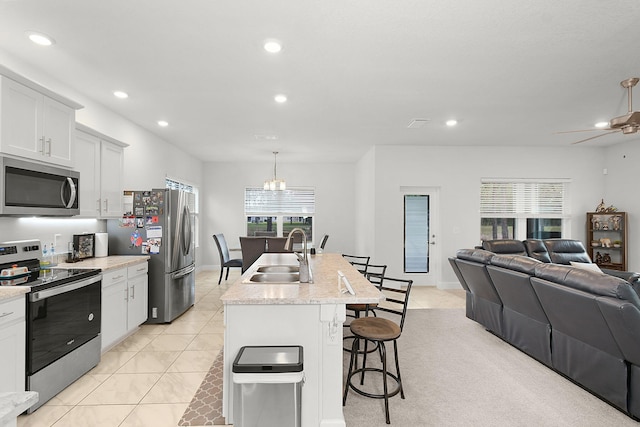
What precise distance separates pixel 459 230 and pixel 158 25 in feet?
18.7

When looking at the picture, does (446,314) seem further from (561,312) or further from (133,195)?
(133,195)

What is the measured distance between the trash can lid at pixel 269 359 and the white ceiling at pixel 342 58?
7.19 ft

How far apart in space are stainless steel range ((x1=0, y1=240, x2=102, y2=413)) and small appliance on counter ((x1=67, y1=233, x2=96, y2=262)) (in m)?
0.56

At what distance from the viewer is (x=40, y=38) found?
8.29ft

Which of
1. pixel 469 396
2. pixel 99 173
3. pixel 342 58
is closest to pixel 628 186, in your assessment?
pixel 469 396

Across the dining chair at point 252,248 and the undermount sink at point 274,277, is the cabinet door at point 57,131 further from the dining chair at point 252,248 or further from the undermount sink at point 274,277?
the dining chair at point 252,248

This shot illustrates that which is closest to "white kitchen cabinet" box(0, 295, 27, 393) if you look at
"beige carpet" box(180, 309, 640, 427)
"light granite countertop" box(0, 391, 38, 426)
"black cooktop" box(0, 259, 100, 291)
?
"black cooktop" box(0, 259, 100, 291)

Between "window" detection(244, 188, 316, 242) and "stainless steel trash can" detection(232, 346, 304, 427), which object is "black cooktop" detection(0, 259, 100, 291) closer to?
"stainless steel trash can" detection(232, 346, 304, 427)

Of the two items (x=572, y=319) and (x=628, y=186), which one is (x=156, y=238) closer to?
(x=572, y=319)

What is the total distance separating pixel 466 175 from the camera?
6250 mm

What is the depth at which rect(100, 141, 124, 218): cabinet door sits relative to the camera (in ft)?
12.0

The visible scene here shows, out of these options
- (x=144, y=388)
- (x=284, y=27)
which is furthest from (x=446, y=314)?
(x=284, y=27)

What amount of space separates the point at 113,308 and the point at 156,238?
3.39 feet

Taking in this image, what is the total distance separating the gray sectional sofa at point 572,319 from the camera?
7.03ft
